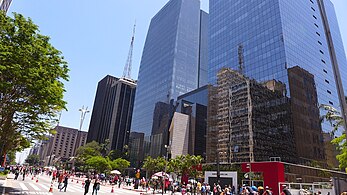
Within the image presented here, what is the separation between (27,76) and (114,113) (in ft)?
438

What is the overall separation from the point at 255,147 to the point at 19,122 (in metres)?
49.0

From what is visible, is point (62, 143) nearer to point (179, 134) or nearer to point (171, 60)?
point (171, 60)

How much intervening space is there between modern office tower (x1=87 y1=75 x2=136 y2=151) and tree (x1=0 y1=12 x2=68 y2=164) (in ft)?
407

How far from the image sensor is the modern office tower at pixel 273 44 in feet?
193

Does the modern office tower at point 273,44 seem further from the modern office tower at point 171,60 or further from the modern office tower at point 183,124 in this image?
the modern office tower at point 171,60

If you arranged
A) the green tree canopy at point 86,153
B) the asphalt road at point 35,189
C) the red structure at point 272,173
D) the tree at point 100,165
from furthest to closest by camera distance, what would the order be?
1. the green tree canopy at point 86,153
2. the tree at point 100,165
3. the red structure at point 272,173
4. the asphalt road at point 35,189

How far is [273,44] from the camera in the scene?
60000mm

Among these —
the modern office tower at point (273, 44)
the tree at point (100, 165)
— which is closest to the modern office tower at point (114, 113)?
the tree at point (100, 165)

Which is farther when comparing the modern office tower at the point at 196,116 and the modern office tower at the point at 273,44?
the modern office tower at the point at 196,116

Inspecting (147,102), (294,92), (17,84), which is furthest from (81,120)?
(147,102)

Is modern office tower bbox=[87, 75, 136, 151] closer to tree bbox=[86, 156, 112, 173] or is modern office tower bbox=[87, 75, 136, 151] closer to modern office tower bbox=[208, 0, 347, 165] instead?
tree bbox=[86, 156, 112, 173]

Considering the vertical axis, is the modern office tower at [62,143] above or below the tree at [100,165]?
above

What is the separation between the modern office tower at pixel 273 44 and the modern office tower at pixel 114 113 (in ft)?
272

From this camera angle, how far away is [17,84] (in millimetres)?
15703
